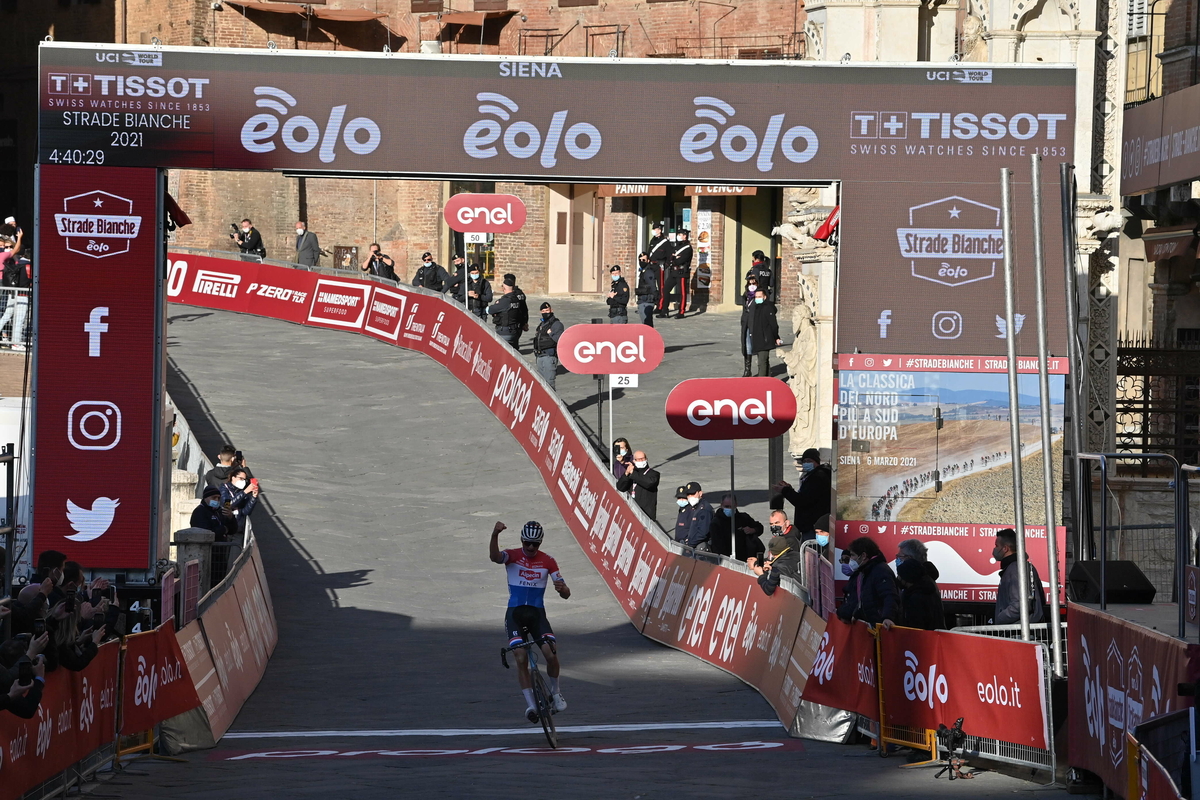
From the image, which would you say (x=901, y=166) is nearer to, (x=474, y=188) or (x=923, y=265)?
(x=923, y=265)

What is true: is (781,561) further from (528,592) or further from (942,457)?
(528,592)

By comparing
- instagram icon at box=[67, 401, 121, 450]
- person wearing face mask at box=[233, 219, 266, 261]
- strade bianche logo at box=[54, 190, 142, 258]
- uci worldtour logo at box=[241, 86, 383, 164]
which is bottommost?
instagram icon at box=[67, 401, 121, 450]

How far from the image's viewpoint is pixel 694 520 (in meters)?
20.2

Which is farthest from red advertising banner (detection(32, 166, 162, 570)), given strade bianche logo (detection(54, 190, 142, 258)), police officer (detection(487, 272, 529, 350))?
police officer (detection(487, 272, 529, 350))

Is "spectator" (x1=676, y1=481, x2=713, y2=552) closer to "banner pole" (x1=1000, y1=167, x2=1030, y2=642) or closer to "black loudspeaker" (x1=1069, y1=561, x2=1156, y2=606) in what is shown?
"banner pole" (x1=1000, y1=167, x2=1030, y2=642)

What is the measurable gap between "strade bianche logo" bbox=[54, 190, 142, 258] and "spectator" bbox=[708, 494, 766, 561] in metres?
7.25

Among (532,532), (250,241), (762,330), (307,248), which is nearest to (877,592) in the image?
(532,532)

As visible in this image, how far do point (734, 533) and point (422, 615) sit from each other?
15.3 feet

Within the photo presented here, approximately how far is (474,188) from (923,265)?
124ft

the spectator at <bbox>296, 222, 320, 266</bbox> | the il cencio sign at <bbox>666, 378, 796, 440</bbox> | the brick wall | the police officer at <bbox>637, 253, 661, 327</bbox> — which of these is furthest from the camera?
the brick wall

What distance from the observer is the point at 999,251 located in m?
15.3

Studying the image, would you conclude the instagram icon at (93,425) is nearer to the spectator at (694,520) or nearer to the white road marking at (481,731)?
the white road marking at (481,731)

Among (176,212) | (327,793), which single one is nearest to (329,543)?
(176,212)

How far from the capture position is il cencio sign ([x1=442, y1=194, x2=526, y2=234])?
2959cm
